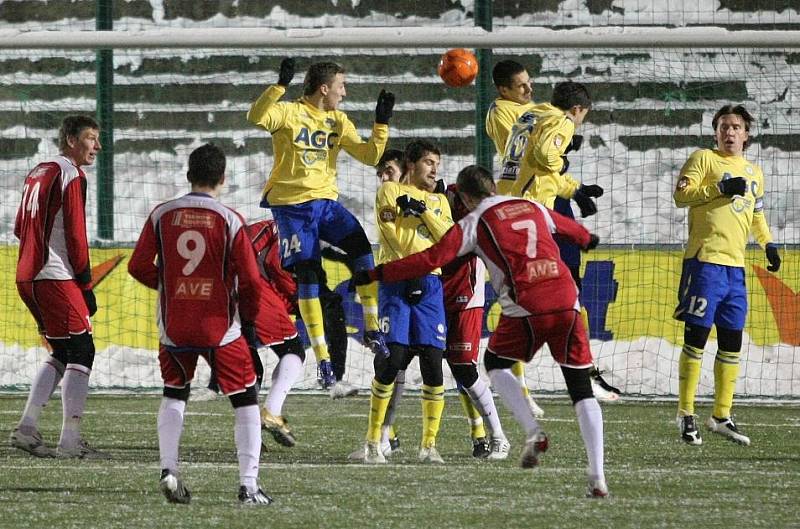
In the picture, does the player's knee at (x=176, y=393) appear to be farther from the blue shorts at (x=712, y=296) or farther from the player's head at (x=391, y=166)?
the blue shorts at (x=712, y=296)

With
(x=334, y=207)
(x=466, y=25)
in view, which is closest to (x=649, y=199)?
(x=466, y=25)

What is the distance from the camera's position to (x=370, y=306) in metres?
8.75

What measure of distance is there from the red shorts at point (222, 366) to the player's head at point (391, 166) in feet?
8.80

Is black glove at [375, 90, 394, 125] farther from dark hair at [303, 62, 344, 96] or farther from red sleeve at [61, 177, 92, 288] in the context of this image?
red sleeve at [61, 177, 92, 288]

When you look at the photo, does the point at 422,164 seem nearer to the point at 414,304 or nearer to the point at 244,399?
the point at 414,304

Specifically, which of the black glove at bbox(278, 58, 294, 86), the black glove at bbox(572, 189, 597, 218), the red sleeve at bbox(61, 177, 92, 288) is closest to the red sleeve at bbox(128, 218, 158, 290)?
the red sleeve at bbox(61, 177, 92, 288)

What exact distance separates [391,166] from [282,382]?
1506 millimetres

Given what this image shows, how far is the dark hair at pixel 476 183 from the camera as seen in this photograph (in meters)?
6.89

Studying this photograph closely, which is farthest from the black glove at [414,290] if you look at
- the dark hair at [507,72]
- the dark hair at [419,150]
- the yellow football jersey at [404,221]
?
the dark hair at [507,72]

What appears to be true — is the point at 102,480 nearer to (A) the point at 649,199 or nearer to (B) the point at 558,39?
(B) the point at 558,39

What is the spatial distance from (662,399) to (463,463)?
4.87 meters

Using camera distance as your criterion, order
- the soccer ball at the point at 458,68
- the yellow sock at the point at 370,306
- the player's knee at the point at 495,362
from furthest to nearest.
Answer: the soccer ball at the point at 458,68 < the yellow sock at the point at 370,306 < the player's knee at the point at 495,362

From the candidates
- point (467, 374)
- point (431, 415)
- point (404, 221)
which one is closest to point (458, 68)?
point (404, 221)

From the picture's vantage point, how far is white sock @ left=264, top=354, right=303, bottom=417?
854cm
